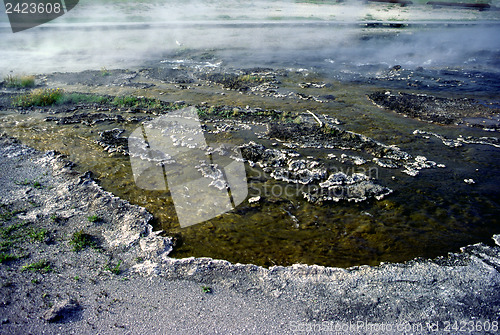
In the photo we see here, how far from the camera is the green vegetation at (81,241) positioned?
4164 mm

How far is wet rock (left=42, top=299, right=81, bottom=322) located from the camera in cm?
322

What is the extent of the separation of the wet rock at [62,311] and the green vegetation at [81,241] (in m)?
0.86

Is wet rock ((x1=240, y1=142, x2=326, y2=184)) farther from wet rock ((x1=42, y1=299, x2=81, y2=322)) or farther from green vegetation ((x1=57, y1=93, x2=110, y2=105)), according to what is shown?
green vegetation ((x1=57, y1=93, x2=110, y2=105))

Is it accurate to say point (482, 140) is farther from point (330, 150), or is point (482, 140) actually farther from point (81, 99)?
point (81, 99)

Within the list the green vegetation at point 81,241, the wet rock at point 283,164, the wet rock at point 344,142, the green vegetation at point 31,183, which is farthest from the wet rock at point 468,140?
the green vegetation at point 31,183

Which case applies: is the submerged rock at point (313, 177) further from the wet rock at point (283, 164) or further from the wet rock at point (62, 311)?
the wet rock at point (62, 311)

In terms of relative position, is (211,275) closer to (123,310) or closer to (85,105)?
(123,310)

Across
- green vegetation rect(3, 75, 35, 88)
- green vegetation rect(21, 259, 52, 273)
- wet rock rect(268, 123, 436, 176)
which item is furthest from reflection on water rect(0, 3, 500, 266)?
green vegetation rect(3, 75, 35, 88)

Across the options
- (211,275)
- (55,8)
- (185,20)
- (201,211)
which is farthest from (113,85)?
(55,8)

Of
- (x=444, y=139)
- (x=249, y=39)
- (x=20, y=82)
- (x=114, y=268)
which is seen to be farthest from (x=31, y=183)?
(x=249, y=39)

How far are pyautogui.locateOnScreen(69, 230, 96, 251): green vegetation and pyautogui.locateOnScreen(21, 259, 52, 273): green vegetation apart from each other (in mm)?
341

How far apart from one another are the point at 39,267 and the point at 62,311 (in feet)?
2.67

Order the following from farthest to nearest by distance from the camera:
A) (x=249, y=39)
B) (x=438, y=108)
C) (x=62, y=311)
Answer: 1. (x=249, y=39)
2. (x=438, y=108)
3. (x=62, y=311)

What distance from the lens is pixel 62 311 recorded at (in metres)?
3.29
